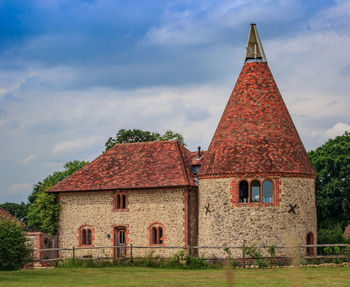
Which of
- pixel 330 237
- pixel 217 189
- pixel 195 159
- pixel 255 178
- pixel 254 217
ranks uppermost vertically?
pixel 195 159

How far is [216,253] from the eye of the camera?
31750 mm

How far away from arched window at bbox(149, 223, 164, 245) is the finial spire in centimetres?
1091

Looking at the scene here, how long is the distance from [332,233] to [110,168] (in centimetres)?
1398

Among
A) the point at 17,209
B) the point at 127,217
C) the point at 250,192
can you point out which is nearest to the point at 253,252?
the point at 250,192

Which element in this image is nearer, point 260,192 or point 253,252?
point 253,252

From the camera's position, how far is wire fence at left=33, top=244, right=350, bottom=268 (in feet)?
99.1

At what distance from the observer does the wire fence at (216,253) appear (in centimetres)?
3022

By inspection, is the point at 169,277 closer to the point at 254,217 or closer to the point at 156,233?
the point at 254,217

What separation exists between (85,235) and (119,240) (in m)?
2.26

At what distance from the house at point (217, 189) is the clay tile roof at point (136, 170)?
0.23ft

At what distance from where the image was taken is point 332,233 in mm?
35906

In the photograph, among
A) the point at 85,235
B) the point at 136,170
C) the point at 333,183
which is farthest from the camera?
the point at 333,183

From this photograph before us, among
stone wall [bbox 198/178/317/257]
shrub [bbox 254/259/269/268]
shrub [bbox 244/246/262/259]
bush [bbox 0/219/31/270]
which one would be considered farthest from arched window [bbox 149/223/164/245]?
bush [bbox 0/219/31/270]

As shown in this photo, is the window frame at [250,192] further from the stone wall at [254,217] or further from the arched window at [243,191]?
the arched window at [243,191]
